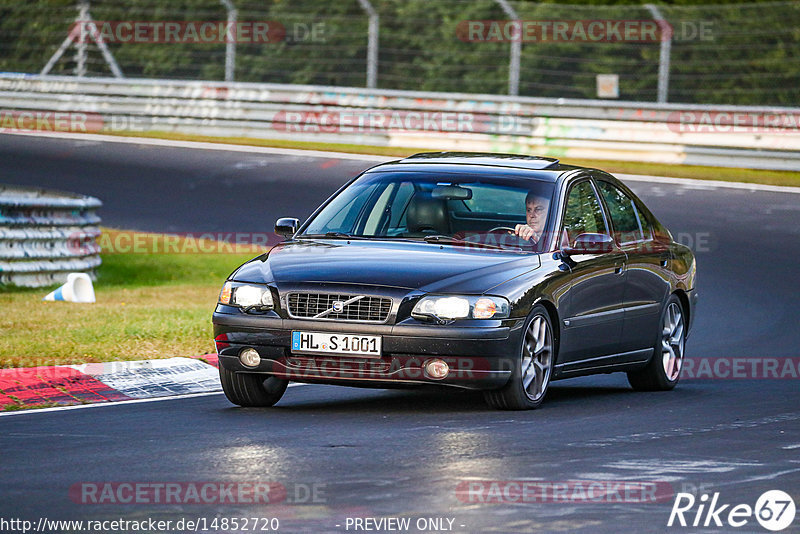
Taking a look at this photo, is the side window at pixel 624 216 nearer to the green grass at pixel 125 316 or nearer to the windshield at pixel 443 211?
the windshield at pixel 443 211

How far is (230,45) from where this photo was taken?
2792 cm

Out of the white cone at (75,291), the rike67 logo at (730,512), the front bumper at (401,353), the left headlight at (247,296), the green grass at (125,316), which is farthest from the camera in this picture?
the white cone at (75,291)

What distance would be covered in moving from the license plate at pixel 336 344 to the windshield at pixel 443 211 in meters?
1.23

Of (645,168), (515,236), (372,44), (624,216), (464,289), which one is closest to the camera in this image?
(464,289)

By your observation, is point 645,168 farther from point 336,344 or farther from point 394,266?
point 336,344

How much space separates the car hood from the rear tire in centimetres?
60

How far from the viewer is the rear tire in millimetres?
9344

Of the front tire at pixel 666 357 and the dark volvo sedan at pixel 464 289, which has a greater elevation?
the dark volvo sedan at pixel 464 289

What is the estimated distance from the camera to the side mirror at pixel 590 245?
9.81 metres

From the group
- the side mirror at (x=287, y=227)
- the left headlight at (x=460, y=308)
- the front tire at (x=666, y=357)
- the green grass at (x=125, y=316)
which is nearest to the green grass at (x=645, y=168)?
the green grass at (x=125, y=316)

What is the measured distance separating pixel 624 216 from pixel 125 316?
4.77 m

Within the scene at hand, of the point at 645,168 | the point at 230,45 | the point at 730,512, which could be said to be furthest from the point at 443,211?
the point at 230,45

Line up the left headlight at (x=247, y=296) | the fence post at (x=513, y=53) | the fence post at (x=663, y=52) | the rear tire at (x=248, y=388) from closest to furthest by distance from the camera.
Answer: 1. the left headlight at (x=247, y=296)
2. the rear tire at (x=248, y=388)
3. the fence post at (x=663, y=52)
4. the fence post at (x=513, y=53)

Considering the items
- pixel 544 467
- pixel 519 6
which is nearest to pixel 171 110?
pixel 519 6
